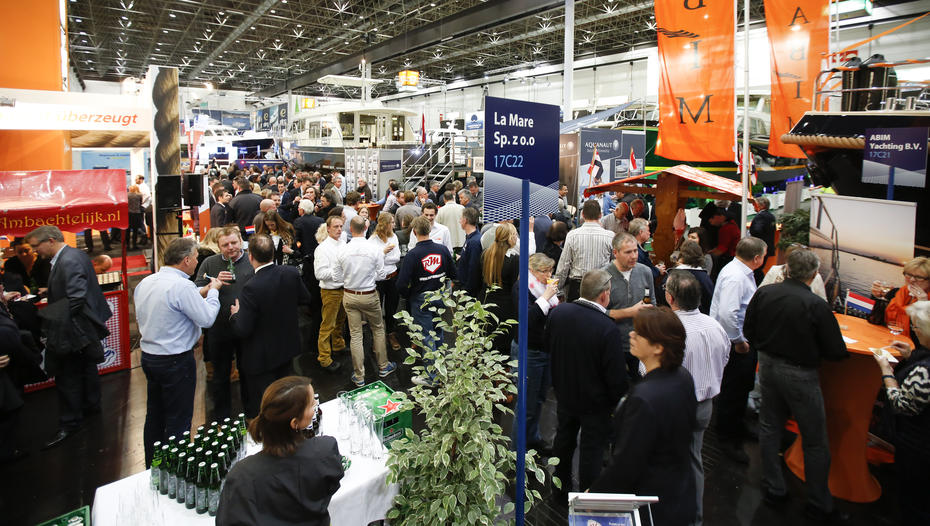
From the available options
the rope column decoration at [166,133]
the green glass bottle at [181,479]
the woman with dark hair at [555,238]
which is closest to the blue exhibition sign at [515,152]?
the green glass bottle at [181,479]

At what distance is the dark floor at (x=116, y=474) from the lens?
10.0 ft

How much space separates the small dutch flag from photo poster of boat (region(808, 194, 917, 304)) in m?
0.04

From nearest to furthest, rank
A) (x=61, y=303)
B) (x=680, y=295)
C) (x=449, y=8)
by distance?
(x=680, y=295) → (x=61, y=303) → (x=449, y=8)

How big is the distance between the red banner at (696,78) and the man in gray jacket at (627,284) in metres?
1.81

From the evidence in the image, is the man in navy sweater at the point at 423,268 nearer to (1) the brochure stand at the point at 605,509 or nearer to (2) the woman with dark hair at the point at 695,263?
(2) the woman with dark hair at the point at 695,263

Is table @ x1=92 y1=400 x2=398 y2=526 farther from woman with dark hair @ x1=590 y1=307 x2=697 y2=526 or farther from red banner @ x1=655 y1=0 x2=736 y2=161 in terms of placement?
red banner @ x1=655 y1=0 x2=736 y2=161

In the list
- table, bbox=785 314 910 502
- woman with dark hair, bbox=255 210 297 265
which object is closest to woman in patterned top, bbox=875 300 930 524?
table, bbox=785 314 910 502

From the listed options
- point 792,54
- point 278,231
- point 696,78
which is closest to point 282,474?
point 278,231

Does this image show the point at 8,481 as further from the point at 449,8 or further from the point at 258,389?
the point at 449,8

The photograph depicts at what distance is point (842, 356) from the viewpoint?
9.26 feet

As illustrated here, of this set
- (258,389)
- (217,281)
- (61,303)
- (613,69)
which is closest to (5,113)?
(61,303)

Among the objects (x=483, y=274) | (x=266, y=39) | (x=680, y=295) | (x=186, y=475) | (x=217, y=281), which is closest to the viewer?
(x=186, y=475)

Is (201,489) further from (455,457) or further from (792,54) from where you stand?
(792,54)

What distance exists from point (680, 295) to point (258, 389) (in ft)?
9.19
